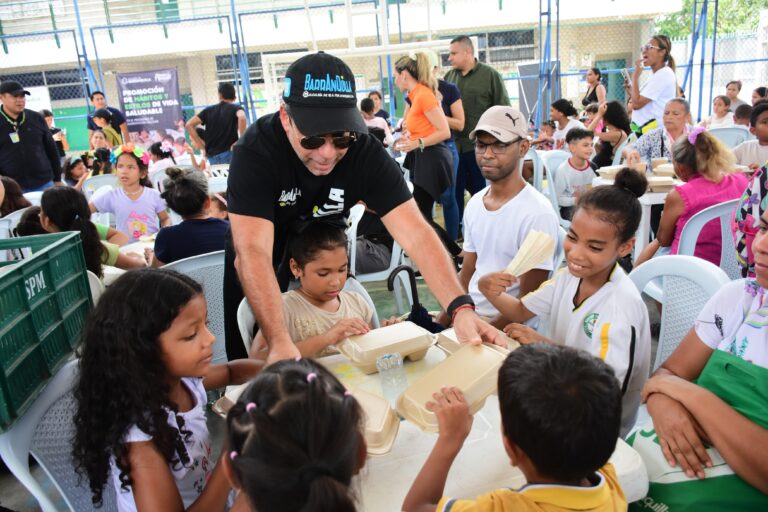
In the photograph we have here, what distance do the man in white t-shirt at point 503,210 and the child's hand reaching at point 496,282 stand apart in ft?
0.96

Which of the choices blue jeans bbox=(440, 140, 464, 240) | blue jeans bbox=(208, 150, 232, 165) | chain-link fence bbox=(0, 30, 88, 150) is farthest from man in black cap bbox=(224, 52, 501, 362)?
chain-link fence bbox=(0, 30, 88, 150)

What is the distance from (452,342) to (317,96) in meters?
0.85

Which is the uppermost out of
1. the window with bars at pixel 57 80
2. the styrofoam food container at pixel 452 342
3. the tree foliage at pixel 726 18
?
the tree foliage at pixel 726 18

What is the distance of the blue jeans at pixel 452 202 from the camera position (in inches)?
211

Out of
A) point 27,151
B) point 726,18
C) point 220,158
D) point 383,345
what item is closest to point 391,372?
point 383,345

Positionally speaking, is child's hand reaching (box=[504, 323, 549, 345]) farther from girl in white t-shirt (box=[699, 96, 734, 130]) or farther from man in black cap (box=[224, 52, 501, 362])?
girl in white t-shirt (box=[699, 96, 734, 130])

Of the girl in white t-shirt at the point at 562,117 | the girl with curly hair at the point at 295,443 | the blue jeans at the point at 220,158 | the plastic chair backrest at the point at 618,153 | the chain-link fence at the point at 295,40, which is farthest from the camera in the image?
the chain-link fence at the point at 295,40

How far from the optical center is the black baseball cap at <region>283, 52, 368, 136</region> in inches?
68.2

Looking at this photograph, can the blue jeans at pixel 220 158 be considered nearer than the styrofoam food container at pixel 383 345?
No

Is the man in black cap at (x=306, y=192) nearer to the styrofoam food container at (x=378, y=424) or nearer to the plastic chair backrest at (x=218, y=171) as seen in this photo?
the styrofoam food container at (x=378, y=424)

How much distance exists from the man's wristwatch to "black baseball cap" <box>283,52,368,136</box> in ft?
2.06

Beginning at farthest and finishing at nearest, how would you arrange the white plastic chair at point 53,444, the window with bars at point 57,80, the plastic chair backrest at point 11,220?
1. the window with bars at point 57,80
2. the plastic chair backrest at point 11,220
3. the white plastic chair at point 53,444

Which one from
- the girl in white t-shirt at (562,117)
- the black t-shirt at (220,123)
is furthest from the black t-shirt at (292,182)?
the girl in white t-shirt at (562,117)

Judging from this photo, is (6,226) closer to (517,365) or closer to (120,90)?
(517,365)
